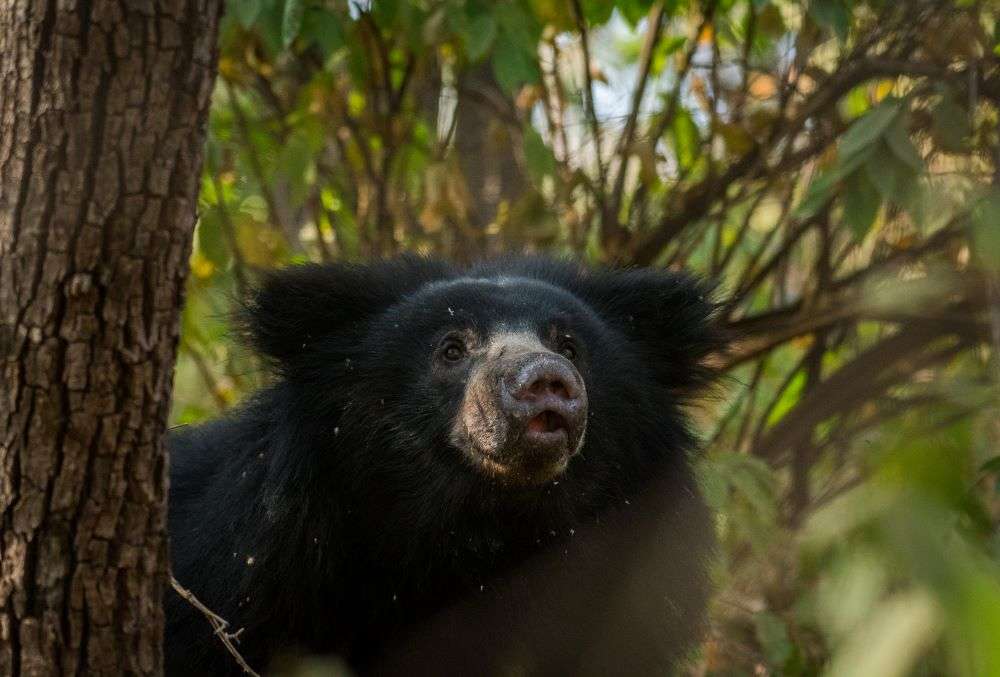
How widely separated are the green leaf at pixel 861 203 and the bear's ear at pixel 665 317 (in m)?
0.51

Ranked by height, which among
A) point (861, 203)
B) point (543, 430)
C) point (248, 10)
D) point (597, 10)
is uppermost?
point (597, 10)

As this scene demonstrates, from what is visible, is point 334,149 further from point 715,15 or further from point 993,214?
point 993,214

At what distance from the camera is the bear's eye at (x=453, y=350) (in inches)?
132

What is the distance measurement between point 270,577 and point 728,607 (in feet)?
8.30

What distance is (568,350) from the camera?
3420 mm

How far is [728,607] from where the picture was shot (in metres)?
5.20

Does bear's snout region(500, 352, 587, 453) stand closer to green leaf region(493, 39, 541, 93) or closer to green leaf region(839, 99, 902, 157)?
green leaf region(839, 99, 902, 157)

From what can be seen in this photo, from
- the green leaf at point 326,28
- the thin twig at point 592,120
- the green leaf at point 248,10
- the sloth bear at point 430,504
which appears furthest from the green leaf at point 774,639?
the green leaf at point 248,10

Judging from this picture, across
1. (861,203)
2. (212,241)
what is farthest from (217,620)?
(861,203)

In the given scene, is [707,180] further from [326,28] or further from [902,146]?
[326,28]

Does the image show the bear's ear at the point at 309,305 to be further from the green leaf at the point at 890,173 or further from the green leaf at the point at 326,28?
the green leaf at the point at 890,173

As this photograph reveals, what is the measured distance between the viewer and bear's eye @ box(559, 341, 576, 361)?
11.2 ft

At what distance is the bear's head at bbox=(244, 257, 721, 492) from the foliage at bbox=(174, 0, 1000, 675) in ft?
1.12

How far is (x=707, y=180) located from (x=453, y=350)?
235cm
